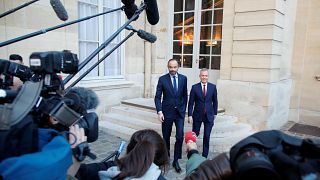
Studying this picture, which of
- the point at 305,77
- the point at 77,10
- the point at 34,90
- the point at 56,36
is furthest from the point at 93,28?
the point at 34,90

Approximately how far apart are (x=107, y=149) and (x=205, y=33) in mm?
4053

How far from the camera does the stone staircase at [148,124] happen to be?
5348 millimetres

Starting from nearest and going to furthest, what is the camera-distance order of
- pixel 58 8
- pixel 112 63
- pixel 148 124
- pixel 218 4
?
pixel 58 8 < pixel 148 124 < pixel 218 4 < pixel 112 63

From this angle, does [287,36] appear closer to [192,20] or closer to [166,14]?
[192,20]

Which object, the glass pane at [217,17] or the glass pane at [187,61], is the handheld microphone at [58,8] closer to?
the glass pane at [217,17]

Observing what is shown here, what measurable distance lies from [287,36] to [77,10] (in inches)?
197

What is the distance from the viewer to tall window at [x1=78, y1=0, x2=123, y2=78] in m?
6.60

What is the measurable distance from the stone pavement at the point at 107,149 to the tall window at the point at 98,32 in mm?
1671

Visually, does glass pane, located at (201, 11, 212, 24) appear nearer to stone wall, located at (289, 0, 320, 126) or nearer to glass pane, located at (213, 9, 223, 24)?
glass pane, located at (213, 9, 223, 24)

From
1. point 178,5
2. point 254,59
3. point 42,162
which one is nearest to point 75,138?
point 42,162

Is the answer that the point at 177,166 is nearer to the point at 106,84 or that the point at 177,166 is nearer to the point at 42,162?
the point at 106,84

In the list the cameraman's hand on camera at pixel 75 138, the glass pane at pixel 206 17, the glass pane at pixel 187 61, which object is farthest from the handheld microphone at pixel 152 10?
the glass pane at pixel 187 61

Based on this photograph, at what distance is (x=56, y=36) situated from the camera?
583cm

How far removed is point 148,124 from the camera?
5.92 meters
